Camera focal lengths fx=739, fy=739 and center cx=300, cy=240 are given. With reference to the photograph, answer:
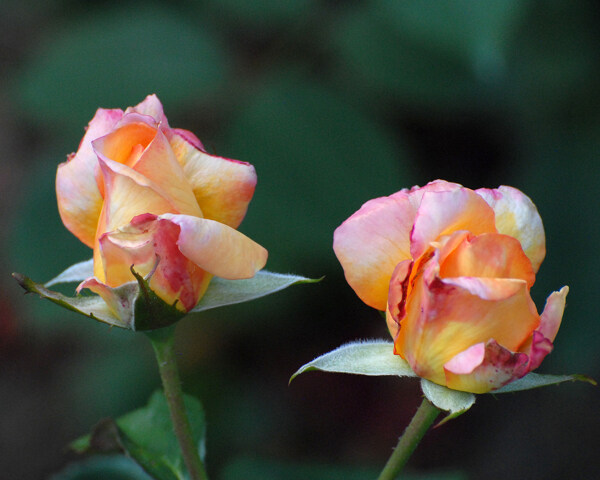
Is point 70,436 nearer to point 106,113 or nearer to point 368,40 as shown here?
point 368,40

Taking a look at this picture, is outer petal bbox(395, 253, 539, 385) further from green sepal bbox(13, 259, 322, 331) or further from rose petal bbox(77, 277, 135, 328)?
rose petal bbox(77, 277, 135, 328)

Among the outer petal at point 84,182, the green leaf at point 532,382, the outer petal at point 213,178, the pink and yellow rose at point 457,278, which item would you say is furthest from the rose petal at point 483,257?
the outer petal at point 84,182

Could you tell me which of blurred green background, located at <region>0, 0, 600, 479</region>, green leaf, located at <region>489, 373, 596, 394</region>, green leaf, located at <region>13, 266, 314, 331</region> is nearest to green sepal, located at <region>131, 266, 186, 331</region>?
green leaf, located at <region>13, 266, 314, 331</region>

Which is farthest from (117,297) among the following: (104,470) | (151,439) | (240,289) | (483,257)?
(104,470)

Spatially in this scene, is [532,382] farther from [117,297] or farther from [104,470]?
[104,470]

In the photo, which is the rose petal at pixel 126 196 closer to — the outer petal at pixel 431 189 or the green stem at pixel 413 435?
the outer petal at pixel 431 189
